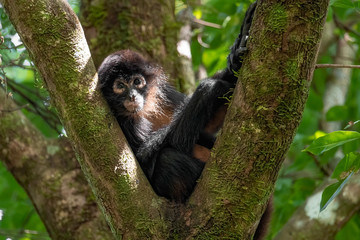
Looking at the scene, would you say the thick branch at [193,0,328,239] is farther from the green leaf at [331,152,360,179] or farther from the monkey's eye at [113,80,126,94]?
the monkey's eye at [113,80,126,94]

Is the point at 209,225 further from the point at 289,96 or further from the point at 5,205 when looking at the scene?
the point at 5,205

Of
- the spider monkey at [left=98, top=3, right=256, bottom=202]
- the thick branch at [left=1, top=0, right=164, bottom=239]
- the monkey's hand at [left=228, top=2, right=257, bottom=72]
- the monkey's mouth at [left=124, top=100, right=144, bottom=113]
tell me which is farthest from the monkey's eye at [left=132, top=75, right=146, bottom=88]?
the thick branch at [left=1, top=0, right=164, bottom=239]

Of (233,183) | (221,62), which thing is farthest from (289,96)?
(221,62)

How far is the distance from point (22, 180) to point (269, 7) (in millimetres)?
3676

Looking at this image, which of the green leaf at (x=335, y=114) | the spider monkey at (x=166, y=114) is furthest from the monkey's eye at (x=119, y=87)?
the green leaf at (x=335, y=114)

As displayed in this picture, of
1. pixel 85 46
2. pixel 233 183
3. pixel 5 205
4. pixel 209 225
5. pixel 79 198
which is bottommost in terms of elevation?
pixel 5 205

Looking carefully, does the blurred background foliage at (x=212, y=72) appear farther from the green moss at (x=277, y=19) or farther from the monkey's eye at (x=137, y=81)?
the green moss at (x=277, y=19)

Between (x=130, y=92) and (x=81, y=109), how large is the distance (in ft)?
5.74

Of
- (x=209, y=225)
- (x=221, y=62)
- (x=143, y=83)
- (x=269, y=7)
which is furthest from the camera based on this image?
(x=221, y=62)

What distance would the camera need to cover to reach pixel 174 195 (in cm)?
451

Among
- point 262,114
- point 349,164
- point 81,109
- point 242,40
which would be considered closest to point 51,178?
Answer: point 81,109

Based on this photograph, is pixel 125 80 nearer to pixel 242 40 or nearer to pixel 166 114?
pixel 166 114

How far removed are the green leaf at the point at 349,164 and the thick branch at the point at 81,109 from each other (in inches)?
56.5

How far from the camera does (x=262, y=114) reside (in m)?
3.36
